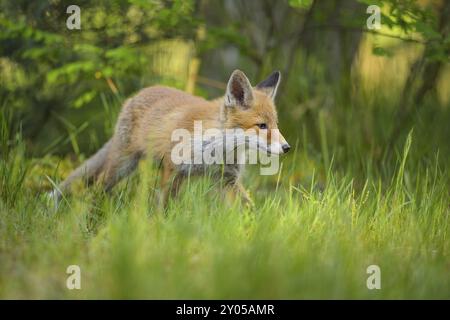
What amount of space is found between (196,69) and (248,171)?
6.22 ft

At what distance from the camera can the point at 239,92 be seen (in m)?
5.52

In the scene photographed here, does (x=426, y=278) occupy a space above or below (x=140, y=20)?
below

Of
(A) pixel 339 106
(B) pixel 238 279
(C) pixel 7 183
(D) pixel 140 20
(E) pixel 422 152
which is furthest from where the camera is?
(A) pixel 339 106

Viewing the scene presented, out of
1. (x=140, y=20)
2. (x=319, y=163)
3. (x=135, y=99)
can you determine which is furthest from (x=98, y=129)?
(x=319, y=163)

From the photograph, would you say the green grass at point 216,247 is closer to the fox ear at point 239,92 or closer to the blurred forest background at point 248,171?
the blurred forest background at point 248,171

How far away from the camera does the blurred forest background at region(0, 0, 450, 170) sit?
6.96 meters

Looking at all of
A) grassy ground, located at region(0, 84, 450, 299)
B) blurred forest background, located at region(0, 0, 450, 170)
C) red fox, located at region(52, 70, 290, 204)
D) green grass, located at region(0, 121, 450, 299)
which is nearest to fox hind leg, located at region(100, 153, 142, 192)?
red fox, located at region(52, 70, 290, 204)

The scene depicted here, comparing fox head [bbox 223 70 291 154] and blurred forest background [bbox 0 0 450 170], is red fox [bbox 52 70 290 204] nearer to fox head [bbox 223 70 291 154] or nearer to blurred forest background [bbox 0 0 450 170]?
fox head [bbox 223 70 291 154]

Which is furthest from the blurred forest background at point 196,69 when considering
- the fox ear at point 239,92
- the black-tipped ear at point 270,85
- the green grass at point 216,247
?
the green grass at point 216,247

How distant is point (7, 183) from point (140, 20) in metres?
3.14

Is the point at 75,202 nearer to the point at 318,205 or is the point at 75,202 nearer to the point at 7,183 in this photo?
the point at 7,183

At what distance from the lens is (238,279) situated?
3432mm

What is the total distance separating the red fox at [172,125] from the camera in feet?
17.9

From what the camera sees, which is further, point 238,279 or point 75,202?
point 75,202
